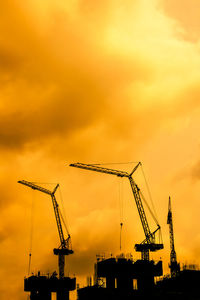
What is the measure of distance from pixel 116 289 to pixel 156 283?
52.3ft

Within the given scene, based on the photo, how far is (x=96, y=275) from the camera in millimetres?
170125

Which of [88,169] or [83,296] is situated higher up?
[88,169]

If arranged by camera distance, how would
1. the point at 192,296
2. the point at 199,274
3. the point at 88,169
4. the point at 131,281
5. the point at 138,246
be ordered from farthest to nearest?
the point at 88,169 → the point at 138,246 → the point at 131,281 → the point at 199,274 → the point at 192,296

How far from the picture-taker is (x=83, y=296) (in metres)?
163

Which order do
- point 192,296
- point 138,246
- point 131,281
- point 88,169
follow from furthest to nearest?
point 88,169 → point 138,246 → point 131,281 → point 192,296

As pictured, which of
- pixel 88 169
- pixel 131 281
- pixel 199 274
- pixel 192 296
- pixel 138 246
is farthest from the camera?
pixel 88 169

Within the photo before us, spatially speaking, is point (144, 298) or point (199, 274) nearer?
point (144, 298)

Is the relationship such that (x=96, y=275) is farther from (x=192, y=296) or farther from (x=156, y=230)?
(x=192, y=296)

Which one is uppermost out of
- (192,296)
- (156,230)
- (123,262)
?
(156,230)

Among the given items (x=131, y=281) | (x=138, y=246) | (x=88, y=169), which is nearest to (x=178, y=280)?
(x=131, y=281)

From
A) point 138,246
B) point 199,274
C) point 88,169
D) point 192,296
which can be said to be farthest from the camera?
point 88,169

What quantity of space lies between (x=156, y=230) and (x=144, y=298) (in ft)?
153

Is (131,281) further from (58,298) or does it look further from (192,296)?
(58,298)

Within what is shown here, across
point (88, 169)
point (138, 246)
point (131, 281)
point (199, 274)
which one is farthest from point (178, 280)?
point (88, 169)
